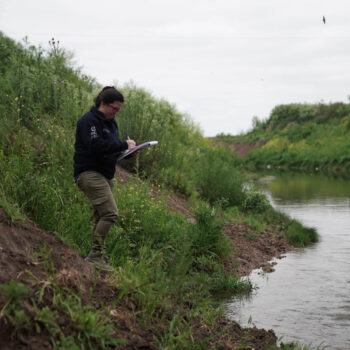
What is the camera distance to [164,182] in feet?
41.8

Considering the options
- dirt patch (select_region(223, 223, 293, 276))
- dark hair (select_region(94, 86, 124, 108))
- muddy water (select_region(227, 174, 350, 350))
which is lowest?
muddy water (select_region(227, 174, 350, 350))

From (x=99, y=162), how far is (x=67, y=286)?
176cm

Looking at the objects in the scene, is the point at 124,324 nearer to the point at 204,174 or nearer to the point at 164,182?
the point at 164,182

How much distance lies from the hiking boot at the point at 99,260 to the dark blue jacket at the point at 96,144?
2.90 ft

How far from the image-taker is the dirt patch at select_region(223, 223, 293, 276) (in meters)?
9.34

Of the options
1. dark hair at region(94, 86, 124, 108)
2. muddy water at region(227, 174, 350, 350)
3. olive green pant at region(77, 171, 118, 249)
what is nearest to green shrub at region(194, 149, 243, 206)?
muddy water at region(227, 174, 350, 350)

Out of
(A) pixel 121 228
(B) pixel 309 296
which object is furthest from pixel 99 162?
(B) pixel 309 296

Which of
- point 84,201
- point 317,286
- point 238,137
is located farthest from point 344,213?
point 238,137

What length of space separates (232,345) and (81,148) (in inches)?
103

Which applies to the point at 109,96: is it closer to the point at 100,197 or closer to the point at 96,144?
the point at 96,144

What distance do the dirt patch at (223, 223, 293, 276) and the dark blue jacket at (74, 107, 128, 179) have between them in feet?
11.3

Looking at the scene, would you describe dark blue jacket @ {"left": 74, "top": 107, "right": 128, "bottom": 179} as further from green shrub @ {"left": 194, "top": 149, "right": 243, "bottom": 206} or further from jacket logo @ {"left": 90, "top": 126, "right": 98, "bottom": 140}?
green shrub @ {"left": 194, "top": 149, "right": 243, "bottom": 206}

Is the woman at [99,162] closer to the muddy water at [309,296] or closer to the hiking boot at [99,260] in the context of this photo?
the hiking boot at [99,260]

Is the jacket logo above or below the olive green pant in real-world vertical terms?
above
